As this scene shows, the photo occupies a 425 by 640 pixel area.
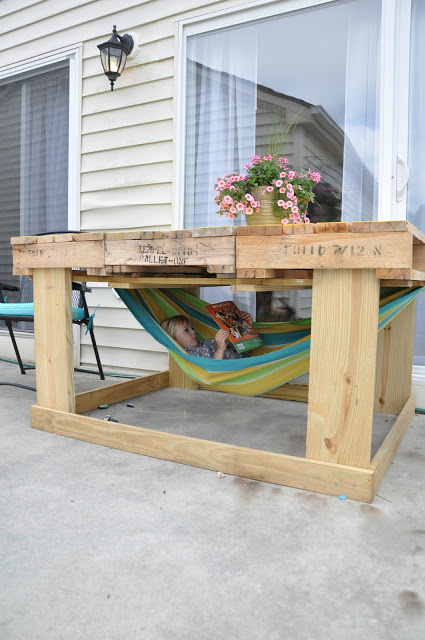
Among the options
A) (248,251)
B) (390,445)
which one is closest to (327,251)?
(248,251)

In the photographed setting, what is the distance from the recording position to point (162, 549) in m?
1.25

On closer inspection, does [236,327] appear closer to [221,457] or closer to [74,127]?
[221,457]

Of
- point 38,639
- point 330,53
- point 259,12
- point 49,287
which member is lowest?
point 38,639

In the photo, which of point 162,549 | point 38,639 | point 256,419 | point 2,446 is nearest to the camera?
point 38,639

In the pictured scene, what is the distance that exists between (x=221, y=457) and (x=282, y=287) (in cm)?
67

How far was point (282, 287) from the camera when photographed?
1.97 m

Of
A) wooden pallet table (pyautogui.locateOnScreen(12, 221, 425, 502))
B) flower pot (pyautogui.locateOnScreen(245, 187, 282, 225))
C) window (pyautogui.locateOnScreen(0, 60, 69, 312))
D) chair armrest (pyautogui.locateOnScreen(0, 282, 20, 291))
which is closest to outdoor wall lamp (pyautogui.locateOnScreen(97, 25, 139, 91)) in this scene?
window (pyautogui.locateOnScreen(0, 60, 69, 312))

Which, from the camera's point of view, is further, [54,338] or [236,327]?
[236,327]

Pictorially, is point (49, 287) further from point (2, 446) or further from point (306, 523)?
point (306, 523)

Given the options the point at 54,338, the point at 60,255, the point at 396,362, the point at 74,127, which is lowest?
the point at 396,362

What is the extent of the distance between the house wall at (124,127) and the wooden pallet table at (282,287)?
47.7 inches

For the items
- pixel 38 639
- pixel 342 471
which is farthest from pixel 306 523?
pixel 38 639

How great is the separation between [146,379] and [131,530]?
1.54m

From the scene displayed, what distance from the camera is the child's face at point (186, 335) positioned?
8.86ft
